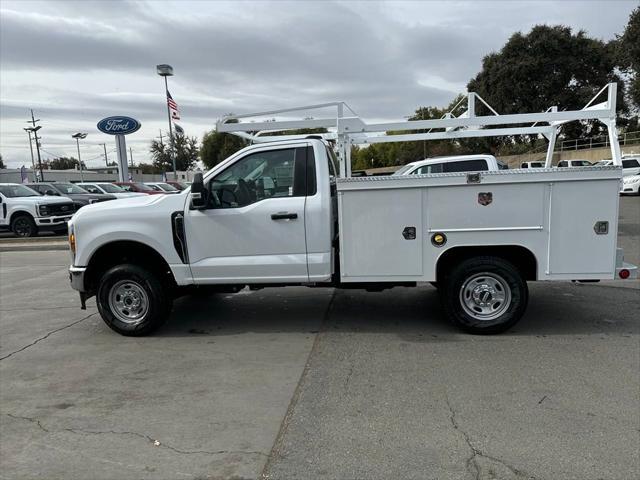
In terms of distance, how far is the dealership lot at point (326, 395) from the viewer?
3.25 meters

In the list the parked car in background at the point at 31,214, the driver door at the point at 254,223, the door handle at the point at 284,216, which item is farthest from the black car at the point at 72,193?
the door handle at the point at 284,216

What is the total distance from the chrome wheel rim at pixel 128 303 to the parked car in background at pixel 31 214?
40.3 feet

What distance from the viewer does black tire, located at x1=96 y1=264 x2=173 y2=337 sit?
5.83 m

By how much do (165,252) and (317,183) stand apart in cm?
189

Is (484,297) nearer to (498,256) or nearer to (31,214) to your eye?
(498,256)

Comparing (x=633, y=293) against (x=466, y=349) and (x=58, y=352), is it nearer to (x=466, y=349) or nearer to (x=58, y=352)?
(x=466, y=349)

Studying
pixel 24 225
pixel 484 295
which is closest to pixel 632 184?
pixel 484 295

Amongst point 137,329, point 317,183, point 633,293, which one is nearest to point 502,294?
point 317,183

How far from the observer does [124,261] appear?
6043mm

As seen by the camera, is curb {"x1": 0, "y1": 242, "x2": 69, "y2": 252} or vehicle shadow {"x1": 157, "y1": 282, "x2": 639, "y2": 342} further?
curb {"x1": 0, "y1": 242, "x2": 69, "y2": 252}

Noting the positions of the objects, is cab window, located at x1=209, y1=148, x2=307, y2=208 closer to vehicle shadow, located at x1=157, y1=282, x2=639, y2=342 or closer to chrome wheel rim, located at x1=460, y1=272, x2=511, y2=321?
vehicle shadow, located at x1=157, y1=282, x2=639, y2=342

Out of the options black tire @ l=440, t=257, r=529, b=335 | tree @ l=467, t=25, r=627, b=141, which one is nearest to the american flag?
black tire @ l=440, t=257, r=529, b=335

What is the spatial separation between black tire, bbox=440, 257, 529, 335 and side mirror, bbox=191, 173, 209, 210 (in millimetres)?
2795

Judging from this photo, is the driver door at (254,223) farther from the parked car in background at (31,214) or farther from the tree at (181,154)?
the tree at (181,154)
